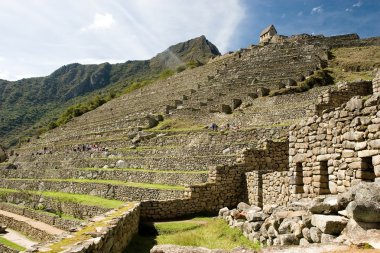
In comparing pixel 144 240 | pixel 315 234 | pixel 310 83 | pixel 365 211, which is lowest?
pixel 144 240

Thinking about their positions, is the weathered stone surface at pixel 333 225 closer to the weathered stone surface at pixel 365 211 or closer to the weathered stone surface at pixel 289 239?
the weathered stone surface at pixel 365 211

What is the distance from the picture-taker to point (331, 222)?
5301 millimetres

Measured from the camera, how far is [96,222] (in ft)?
29.3

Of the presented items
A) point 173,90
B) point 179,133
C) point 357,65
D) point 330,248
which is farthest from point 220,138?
point 173,90

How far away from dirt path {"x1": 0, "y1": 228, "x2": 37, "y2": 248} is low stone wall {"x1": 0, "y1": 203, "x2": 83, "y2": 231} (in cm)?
134

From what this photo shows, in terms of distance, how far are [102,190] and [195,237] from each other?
11784 millimetres

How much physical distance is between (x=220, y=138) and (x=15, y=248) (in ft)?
38.4

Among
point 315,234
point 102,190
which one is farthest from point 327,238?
point 102,190

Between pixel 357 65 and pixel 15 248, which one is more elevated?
pixel 357 65

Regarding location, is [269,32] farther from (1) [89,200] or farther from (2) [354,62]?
(1) [89,200]

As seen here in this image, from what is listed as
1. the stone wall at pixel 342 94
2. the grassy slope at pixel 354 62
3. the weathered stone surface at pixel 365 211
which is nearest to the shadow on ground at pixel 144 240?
the weathered stone surface at pixel 365 211

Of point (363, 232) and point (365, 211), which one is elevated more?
point (365, 211)

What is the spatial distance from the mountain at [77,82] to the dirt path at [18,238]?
82111 mm

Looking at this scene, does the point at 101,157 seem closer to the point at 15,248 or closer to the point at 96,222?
the point at 15,248
